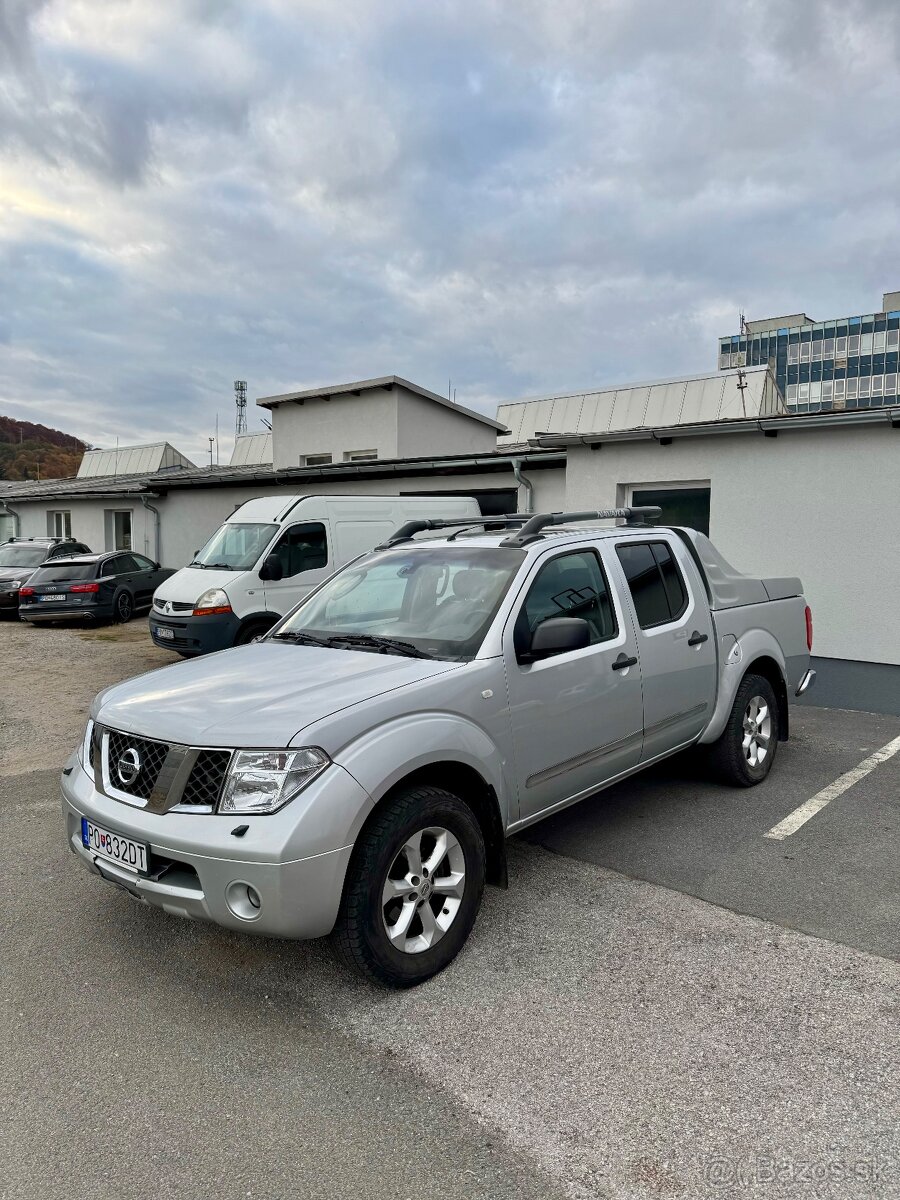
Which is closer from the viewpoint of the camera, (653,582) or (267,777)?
(267,777)

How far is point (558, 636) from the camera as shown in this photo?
3473 millimetres

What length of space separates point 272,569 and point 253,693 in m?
6.95

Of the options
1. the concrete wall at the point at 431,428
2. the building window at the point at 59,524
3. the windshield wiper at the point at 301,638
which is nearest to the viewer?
the windshield wiper at the point at 301,638

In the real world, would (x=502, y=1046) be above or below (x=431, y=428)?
below

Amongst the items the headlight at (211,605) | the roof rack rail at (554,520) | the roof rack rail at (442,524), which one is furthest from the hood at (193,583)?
the roof rack rail at (554,520)

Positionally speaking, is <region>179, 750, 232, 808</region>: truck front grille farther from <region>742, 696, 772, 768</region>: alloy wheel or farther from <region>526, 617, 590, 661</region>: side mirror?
<region>742, 696, 772, 768</region>: alloy wheel

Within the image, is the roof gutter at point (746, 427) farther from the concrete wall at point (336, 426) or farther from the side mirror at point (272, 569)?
the concrete wall at point (336, 426)

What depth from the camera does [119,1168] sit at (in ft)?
7.06

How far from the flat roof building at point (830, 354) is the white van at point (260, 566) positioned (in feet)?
282

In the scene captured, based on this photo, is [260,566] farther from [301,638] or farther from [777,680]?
[777,680]

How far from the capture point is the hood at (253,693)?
2.87 meters

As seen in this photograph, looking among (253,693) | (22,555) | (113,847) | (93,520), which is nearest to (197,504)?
(22,555)

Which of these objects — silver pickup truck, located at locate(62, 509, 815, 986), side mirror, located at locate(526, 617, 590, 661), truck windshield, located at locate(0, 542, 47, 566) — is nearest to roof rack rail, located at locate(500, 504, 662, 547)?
silver pickup truck, located at locate(62, 509, 815, 986)

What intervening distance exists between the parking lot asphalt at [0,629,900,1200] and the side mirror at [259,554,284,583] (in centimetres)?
590
